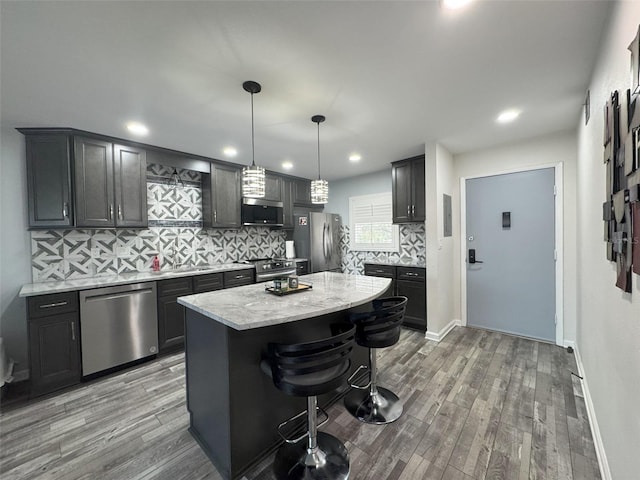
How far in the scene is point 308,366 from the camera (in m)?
1.29

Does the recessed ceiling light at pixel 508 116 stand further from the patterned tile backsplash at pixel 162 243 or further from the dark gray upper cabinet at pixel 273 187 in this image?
the dark gray upper cabinet at pixel 273 187

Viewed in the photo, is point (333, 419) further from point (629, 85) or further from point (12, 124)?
point (12, 124)

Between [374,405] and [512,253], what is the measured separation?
9.12ft

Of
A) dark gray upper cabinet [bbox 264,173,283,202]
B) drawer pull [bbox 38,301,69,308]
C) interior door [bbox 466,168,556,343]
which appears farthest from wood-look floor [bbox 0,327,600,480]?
dark gray upper cabinet [bbox 264,173,283,202]

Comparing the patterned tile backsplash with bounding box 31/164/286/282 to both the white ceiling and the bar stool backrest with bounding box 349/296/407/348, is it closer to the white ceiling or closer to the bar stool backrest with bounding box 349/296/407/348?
the white ceiling

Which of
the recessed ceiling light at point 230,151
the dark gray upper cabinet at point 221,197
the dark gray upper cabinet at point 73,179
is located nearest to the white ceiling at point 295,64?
the dark gray upper cabinet at point 73,179

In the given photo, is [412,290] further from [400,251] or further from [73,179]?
[73,179]

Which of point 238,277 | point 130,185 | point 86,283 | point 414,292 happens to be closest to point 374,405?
point 414,292

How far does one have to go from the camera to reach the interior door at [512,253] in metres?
3.14

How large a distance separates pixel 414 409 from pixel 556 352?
85.7 inches

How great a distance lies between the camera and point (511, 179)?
131 inches

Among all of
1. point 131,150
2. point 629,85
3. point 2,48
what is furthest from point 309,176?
point 629,85

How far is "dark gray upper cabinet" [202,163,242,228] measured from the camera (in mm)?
3760

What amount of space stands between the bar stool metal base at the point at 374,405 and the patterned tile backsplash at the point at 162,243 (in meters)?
2.59
